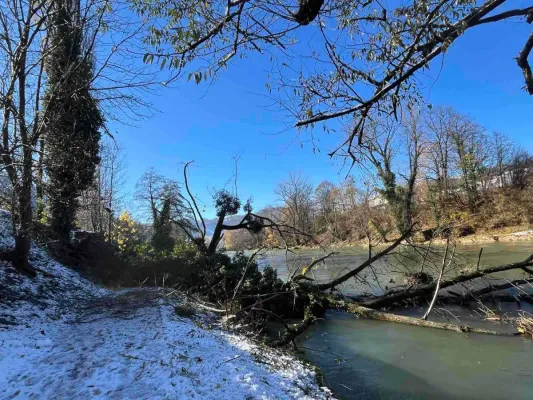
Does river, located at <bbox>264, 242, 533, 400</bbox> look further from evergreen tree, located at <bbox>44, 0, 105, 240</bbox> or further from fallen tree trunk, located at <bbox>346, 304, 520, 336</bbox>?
evergreen tree, located at <bbox>44, 0, 105, 240</bbox>

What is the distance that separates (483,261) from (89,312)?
1634 centimetres

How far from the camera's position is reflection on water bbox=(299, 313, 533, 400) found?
17.0ft

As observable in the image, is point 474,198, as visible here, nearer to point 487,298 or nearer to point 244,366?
point 487,298

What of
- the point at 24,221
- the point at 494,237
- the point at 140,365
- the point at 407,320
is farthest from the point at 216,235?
the point at 494,237

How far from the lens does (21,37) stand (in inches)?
290

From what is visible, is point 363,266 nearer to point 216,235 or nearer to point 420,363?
point 420,363

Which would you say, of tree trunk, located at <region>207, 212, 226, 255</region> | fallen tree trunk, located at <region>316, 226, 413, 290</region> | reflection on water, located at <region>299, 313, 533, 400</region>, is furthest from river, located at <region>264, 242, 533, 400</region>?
tree trunk, located at <region>207, 212, 226, 255</region>

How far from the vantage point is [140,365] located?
15.1 feet

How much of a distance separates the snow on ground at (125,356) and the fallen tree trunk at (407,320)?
3787mm

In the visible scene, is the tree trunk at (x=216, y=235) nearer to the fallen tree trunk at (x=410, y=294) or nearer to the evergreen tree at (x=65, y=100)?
the evergreen tree at (x=65, y=100)

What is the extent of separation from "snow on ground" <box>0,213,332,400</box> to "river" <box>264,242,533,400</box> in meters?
1.02

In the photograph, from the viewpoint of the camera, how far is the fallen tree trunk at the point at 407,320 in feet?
24.4

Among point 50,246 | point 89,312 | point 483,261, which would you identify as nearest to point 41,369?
point 89,312

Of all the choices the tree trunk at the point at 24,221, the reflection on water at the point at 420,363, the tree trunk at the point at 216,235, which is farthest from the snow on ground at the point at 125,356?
the tree trunk at the point at 216,235
